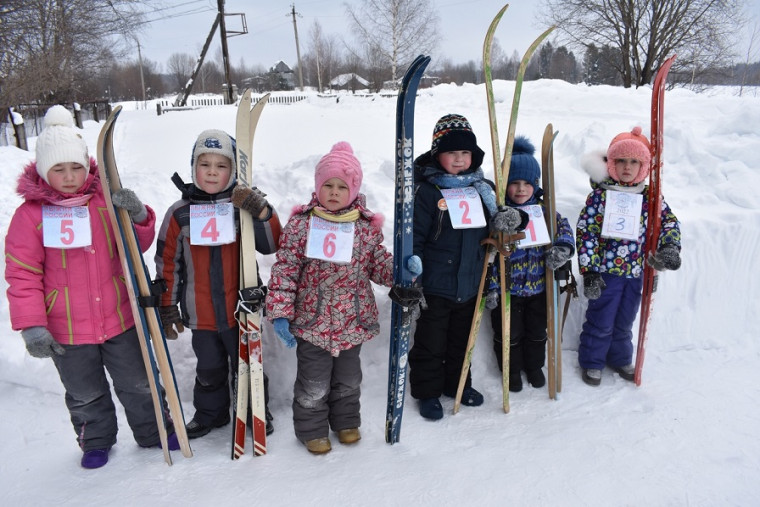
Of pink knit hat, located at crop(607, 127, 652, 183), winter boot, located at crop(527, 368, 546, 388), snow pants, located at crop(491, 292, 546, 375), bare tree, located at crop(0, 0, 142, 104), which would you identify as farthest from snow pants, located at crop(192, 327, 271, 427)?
bare tree, located at crop(0, 0, 142, 104)

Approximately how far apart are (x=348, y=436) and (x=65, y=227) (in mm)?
1847

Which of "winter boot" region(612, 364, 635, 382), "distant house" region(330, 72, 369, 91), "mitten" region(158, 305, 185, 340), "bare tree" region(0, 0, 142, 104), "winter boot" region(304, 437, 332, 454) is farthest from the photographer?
"distant house" region(330, 72, 369, 91)

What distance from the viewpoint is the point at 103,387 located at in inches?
100

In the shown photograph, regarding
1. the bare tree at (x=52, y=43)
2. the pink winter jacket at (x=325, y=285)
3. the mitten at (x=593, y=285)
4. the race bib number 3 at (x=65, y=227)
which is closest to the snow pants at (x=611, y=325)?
the mitten at (x=593, y=285)

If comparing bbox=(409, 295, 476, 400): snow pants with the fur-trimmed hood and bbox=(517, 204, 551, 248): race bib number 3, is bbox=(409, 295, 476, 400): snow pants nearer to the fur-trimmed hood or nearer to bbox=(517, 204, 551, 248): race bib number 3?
bbox=(517, 204, 551, 248): race bib number 3

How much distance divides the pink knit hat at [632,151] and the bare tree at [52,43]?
959 centimetres

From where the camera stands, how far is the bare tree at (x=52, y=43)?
342 inches

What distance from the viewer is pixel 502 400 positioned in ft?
10.4

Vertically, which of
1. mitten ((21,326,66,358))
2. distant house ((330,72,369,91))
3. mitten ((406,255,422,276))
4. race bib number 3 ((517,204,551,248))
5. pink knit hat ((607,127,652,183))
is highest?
distant house ((330,72,369,91))

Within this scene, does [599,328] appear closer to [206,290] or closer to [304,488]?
[304,488]

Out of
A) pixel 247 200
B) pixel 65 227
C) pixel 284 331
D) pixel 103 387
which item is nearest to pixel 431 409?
pixel 284 331

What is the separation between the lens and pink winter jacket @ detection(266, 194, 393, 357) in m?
2.47

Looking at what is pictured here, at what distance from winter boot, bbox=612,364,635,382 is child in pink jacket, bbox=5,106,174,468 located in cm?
313

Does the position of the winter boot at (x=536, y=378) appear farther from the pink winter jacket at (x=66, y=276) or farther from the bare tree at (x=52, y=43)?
the bare tree at (x=52, y=43)
